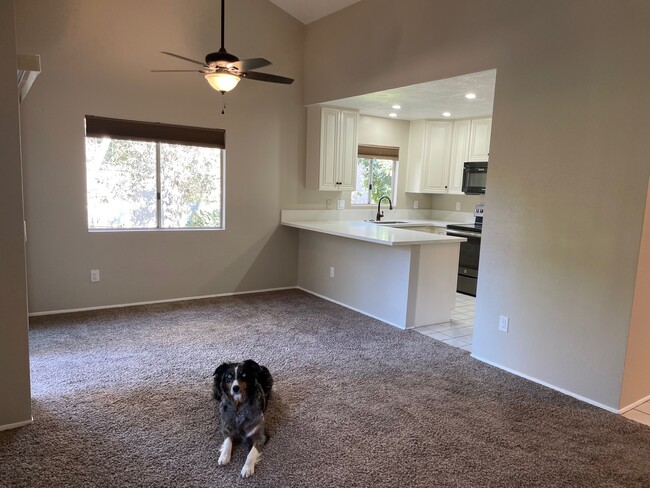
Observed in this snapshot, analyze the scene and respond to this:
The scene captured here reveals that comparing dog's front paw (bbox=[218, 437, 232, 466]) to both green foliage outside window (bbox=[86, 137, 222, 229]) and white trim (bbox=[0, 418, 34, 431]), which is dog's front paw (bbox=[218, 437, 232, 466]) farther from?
green foliage outside window (bbox=[86, 137, 222, 229])

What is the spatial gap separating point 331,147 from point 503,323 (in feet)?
10.2

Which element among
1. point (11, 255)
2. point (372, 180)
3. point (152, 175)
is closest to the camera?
point (11, 255)

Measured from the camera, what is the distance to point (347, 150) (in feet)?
18.8

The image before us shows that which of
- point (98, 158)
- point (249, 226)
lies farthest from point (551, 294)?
point (98, 158)

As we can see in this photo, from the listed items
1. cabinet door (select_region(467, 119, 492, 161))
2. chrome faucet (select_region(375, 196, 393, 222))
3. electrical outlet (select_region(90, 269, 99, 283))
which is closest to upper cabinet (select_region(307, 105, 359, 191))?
chrome faucet (select_region(375, 196, 393, 222))

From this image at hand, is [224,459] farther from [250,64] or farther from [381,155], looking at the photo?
[381,155]

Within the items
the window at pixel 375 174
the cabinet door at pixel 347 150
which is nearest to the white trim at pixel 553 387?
the cabinet door at pixel 347 150

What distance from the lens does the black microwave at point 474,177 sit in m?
5.85

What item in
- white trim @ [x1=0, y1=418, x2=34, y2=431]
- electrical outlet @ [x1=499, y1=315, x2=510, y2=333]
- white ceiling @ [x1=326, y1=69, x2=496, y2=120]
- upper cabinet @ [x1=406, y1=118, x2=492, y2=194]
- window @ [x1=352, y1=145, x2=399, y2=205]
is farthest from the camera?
window @ [x1=352, y1=145, x2=399, y2=205]

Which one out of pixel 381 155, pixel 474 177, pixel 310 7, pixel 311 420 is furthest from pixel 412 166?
pixel 311 420

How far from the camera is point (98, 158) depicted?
4.49 meters

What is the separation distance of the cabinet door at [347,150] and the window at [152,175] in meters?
1.49

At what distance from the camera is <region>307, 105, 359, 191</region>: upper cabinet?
18.2 feet

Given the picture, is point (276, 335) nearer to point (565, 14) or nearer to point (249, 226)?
point (249, 226)
